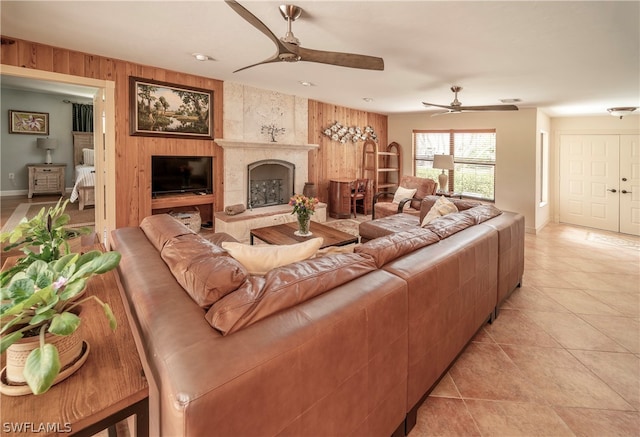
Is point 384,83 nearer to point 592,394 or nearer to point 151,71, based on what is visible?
point 151,71

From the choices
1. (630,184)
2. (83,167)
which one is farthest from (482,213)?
(83,167)

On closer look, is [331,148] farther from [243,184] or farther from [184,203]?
[184,203]

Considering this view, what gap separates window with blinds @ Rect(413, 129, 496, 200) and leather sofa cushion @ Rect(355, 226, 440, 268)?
5350mm

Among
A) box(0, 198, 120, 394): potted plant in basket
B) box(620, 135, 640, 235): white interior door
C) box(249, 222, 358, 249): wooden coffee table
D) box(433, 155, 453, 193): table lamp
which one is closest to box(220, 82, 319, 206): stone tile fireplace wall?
box(249, 222, 358, 249): wooden coffee table

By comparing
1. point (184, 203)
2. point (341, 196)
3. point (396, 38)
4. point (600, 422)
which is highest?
point (396, 38)

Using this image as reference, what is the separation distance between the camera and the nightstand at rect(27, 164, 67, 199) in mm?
7371

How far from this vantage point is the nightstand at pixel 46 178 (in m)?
7.37

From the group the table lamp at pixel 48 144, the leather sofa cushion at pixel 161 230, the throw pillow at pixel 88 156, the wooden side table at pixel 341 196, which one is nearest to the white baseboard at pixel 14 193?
the table lamp at pixel 48 144

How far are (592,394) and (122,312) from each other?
2609 millimetres

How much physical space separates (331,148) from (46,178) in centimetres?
679

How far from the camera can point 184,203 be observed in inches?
181

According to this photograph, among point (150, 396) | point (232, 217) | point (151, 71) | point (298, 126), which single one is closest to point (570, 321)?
point (150, 396)

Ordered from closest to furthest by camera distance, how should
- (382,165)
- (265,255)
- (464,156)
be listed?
(265,255) → (464,156) → (382,165)

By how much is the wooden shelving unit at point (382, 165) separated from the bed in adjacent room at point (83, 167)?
5.75 meters
